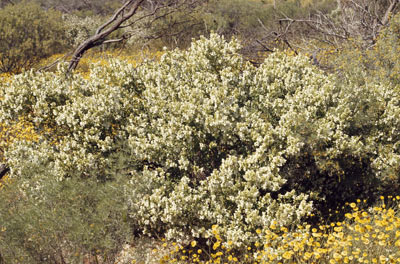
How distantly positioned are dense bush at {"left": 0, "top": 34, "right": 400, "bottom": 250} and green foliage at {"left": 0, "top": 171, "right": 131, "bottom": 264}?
266mm

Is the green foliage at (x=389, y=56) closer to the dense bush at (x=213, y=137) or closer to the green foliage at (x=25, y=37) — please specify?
the dense bush at (x=213, y=137)

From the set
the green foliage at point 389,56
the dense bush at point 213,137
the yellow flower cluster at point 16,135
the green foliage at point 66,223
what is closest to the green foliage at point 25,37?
the yellow flower cluster at point 16,135

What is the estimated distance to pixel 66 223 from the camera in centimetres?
446

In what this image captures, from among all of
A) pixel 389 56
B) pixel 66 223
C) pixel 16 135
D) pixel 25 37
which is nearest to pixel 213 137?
pixel 66 223

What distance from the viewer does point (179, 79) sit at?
6031mm

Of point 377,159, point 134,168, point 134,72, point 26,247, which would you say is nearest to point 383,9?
point 377,159

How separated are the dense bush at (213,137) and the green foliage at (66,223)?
0.27 meters

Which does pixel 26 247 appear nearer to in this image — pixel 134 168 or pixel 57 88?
pixel 134 168

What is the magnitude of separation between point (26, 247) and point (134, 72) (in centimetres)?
295

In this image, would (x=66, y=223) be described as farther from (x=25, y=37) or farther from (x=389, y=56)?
(x=25, y=37)

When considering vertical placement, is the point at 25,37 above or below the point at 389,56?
above

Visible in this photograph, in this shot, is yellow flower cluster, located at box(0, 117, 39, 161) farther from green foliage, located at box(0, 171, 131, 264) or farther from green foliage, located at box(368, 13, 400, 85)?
green foliage, located at box(368, 13, 400, 85)

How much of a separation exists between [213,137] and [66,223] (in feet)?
7.32

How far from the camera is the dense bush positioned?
4902 mm
